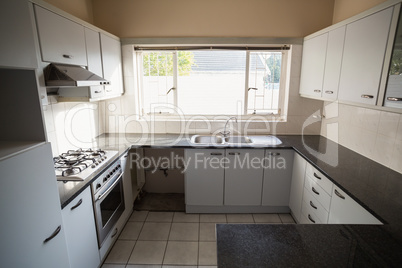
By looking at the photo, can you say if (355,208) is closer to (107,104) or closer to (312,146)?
(312,146)

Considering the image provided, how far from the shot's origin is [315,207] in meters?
2.09

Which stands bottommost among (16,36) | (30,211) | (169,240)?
(169,240)

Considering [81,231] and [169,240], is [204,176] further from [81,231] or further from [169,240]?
[81,231]

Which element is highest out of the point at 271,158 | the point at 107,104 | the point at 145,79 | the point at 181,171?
the point at 145,79

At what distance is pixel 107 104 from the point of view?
10.2ft

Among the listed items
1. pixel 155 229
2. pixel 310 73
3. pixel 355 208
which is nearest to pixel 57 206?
pixel 155 229

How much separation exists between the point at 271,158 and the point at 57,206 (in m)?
2.10

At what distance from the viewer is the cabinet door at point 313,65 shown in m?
2.39

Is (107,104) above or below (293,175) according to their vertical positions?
above

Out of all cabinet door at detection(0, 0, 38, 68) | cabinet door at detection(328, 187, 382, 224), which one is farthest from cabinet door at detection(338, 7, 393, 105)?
cabinet door at detection(0, 0, 38, 68)

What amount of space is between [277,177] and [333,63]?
4.38 ft

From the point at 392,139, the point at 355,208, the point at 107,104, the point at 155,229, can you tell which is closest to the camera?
the point at 355,208

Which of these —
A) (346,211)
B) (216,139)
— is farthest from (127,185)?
(346,211)

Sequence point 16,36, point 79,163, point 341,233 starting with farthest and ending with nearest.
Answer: point 79,163 < point 341,233 < point 16,36
